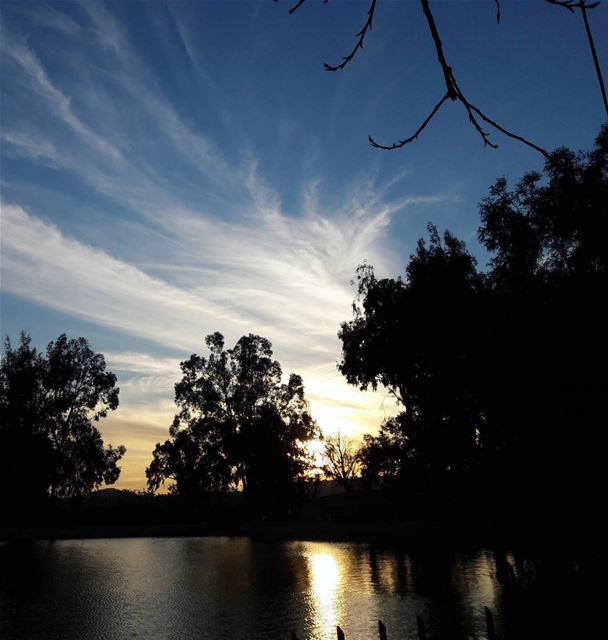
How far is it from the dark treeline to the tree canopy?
0.06 metres

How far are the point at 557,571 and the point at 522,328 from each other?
27.3ft

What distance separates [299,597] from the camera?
876 inches

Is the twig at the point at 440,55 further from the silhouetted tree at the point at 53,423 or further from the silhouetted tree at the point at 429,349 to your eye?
the silhouetted tree at the point at 53,423

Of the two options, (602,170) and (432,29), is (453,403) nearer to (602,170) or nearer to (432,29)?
(602,170)

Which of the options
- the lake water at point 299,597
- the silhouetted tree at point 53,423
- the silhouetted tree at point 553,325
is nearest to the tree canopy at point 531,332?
the silhouetted tree at point 553,325

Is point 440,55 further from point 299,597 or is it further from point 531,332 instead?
point 299,597

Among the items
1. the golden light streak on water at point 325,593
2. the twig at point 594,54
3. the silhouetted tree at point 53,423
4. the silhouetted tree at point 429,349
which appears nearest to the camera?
the twig at point 594,54

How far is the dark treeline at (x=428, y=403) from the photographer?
755 inches

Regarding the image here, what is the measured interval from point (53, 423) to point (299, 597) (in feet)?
152

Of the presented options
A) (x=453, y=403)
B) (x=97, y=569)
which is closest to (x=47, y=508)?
(x=97, y=569)

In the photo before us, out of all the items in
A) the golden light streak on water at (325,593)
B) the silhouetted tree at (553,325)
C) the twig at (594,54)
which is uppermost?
the silhouetted tree at (553,325)

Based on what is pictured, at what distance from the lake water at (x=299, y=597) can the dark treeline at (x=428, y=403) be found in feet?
11.4

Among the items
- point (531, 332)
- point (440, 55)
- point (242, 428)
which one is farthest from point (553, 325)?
point (242, 428)

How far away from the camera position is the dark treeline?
19188mm
